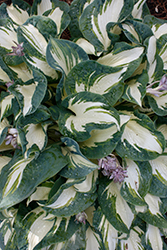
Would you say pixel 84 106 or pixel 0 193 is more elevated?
pixel 84 106

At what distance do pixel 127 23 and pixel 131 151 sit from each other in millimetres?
689

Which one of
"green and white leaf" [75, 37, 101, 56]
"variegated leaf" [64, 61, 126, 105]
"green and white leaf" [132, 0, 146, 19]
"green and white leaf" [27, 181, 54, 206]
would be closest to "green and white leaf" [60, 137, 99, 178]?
"green and white leaf" [27, 181, 54, 206]

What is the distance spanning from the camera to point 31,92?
34.1 inches

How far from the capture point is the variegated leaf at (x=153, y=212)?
1.07 meters

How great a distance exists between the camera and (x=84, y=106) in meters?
0.85

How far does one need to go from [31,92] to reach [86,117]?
0.27 m

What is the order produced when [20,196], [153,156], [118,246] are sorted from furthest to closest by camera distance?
[118,246] → [153,156] → [20,196]

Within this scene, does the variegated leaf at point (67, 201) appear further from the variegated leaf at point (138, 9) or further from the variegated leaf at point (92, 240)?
the variegated leaf at point (138, 9)

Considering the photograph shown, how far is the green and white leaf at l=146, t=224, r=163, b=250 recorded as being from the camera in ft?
3.81

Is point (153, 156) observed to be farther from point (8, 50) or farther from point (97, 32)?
point (8, 50)

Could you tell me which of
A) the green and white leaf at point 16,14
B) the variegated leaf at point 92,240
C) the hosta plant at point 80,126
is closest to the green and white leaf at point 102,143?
the hosta plant at point 80,126

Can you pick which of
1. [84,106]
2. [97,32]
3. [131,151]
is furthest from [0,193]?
[97,32]

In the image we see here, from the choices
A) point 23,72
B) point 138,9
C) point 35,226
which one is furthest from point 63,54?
point 35,226

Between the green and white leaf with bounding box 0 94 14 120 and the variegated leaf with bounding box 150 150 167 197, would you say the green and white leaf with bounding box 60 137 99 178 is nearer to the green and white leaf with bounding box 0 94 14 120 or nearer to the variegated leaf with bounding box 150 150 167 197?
the green and white leaf with bounding box 0 94 14 120
